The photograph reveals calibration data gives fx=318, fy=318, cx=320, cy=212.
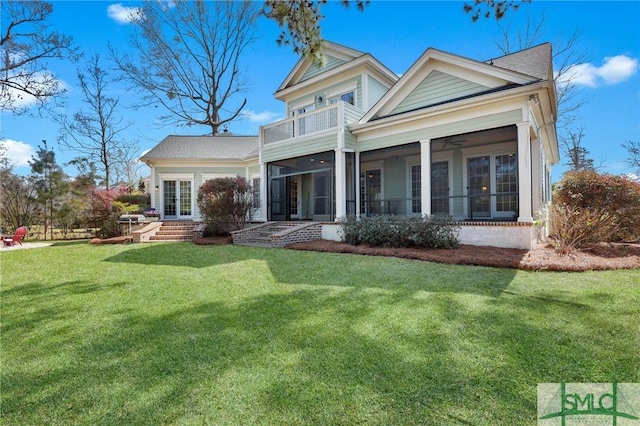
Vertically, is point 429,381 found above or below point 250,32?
below

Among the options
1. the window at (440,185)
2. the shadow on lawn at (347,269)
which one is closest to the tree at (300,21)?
the shadow on lawn at (347,269)

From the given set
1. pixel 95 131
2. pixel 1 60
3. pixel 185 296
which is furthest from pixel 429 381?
pixel 95 131

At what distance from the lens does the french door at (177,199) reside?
1770 centimetres

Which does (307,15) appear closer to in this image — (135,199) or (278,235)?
(278,235)

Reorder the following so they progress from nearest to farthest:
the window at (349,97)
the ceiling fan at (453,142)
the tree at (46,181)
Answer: the ceiling fan at (453,142) < the window at (349,97) < the tree at (46,181)

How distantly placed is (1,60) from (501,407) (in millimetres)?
18200

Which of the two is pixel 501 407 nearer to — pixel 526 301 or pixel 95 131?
pixel 526 301

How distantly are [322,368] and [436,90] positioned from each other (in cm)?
1103

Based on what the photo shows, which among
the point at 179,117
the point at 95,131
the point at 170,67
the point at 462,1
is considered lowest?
the point at 462,1

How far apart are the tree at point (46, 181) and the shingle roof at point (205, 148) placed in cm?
443

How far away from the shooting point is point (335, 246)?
945cm

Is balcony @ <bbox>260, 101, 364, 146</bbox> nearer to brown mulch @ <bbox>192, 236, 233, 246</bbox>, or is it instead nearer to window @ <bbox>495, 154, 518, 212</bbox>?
brown mulch @ <bbox>192, 236, 233, 246</bbox>

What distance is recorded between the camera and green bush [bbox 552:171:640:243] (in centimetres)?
909

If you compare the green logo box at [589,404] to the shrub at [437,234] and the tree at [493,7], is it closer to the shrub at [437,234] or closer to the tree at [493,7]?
the tree at [493,7]
